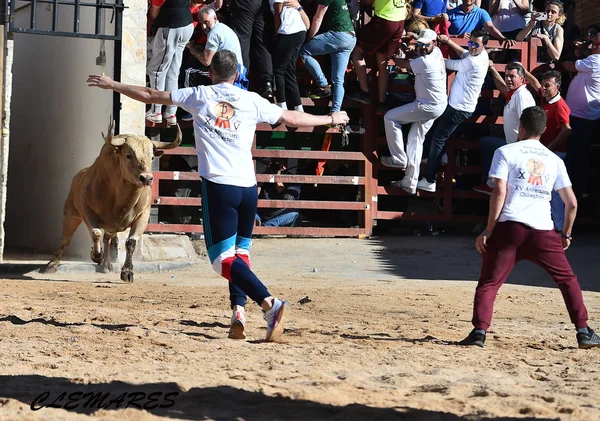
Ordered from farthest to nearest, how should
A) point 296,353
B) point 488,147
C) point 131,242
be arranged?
point 488,147 < point 131,242 < point 296,353

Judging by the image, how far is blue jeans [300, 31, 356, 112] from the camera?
14570 mm

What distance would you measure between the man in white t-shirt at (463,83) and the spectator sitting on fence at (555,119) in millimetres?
1007

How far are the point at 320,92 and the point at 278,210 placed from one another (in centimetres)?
192

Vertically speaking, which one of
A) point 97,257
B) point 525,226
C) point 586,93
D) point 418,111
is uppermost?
point 586,93

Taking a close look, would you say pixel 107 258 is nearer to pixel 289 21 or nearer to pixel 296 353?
pixel 289 21

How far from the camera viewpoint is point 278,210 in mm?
15547

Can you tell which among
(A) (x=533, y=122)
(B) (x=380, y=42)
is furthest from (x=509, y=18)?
(A) (x=533, y=122)

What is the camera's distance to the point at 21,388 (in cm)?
589

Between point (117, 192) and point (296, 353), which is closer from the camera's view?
point (296, 353)

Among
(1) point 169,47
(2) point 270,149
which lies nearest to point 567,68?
(2) point 270,149

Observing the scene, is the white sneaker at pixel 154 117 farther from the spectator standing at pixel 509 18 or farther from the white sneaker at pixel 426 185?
the spectator standing at pixel 509 18

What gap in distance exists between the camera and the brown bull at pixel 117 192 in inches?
451

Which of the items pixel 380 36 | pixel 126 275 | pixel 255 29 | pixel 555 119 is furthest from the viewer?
pixel 380 36

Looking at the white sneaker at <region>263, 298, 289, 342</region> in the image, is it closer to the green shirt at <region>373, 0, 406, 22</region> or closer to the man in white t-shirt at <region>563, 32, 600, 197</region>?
the green shirt at <region>373, 0, 406, 22</region>
